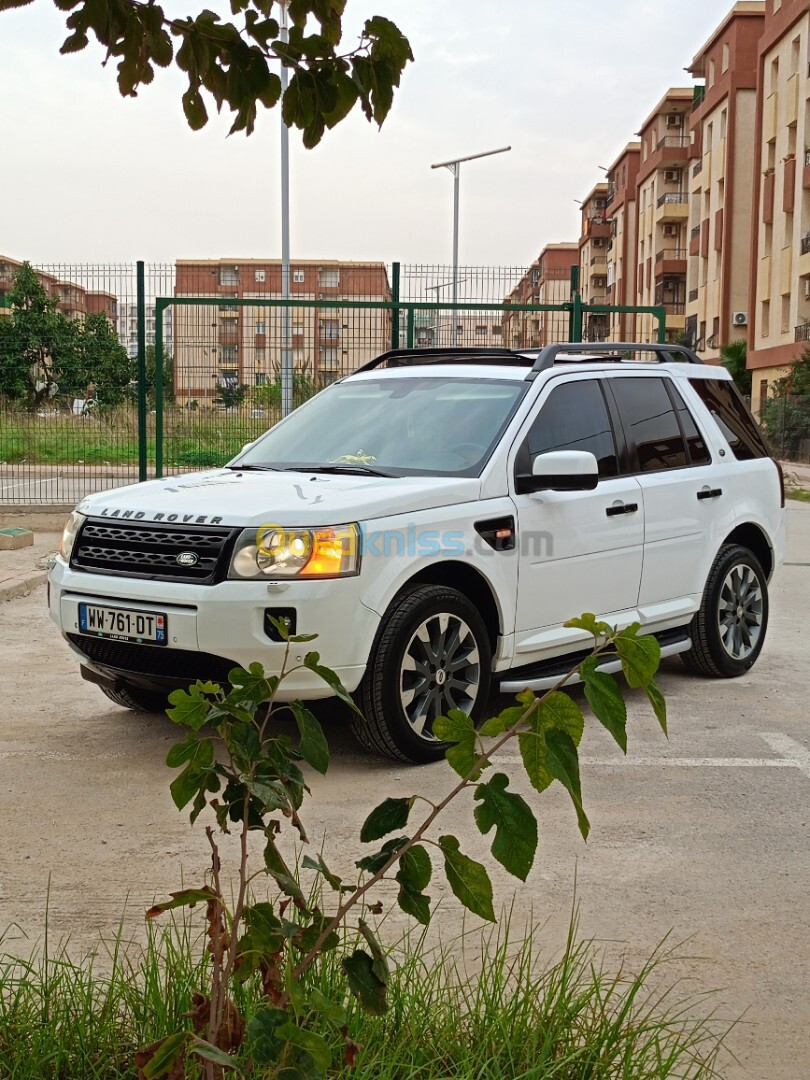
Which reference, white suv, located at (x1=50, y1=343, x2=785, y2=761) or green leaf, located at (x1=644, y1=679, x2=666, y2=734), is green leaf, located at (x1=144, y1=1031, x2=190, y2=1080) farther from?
white suv, located at (x1=50, y1=343, x2=785, y2=761)

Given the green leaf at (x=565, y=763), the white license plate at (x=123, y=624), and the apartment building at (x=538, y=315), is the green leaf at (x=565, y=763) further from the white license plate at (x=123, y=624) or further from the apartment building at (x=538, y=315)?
the apartment building at (x=538, y=315)

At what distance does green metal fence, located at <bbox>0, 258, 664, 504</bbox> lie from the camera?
14609mm

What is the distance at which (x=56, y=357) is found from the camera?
15.3 meters

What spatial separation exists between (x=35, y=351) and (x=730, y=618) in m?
10.8

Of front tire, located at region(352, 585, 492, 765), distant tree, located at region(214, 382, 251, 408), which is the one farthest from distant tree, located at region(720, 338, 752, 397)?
front tire, located at region(352, 585, 492, 765)

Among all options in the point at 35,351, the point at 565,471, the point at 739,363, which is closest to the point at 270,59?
the point at 565,471

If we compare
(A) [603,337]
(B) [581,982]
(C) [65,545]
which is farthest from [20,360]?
(B) [581,982]

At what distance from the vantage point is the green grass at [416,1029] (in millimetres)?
2527

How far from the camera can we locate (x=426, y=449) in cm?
623

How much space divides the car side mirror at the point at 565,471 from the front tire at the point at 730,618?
1655mm

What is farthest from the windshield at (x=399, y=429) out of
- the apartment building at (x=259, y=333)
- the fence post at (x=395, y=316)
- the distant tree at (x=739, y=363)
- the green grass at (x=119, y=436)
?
the distant tree at (x=739, y=363)

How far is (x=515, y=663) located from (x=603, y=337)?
10.2m

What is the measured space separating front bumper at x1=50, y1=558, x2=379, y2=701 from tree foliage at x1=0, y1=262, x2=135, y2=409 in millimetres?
10460

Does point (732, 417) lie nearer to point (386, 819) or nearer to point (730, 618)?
point (730, 618)
